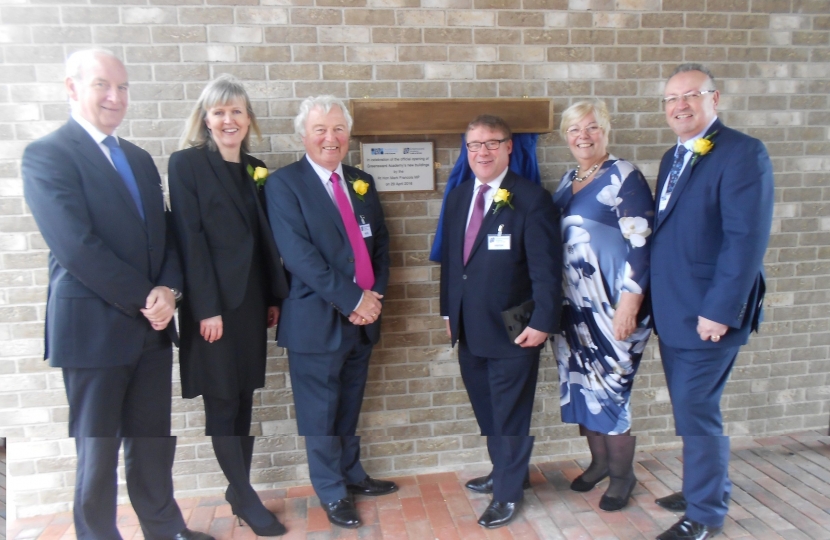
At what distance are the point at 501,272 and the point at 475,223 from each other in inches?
8.6

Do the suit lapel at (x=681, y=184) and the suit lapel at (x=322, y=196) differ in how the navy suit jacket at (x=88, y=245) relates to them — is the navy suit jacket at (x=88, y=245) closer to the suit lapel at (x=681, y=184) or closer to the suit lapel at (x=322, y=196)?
the suit lapel at (x=322, y=196)

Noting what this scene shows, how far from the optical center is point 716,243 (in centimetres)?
156

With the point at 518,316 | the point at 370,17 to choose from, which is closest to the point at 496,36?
the point at 370,17

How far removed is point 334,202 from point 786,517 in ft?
5.83

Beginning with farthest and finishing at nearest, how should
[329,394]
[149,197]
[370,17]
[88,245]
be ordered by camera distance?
[370,17] < [329,394] < [149,197] < [88,245]

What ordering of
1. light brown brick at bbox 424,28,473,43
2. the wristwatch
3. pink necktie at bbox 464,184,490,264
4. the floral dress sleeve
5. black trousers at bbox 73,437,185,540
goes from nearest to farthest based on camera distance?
black trousers at bbox 73,437,185,540 → the wristwatch → the floral dress sleeve → pink necktie at bbox 464,184,490,264 → light brown brick at bbox 424,28,473,43

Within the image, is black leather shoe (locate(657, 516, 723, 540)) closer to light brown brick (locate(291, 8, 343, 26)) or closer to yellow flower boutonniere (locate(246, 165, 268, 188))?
yellow flower boutonniere (locate(246, 165, 268, 188))

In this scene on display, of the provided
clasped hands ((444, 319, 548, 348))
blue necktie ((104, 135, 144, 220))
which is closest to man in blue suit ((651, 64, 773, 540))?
clasped hands ((444, 319, 548, 348))

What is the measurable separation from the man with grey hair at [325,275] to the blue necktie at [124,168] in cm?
51

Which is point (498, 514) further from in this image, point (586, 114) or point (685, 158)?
point (586, 114)

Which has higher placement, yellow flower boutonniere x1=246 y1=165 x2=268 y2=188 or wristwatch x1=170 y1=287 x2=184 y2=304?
yellow flower boutonniere x1=246 y1=165 x2=268 y2=188

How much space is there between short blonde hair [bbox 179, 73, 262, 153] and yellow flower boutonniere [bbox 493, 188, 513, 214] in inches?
37.9

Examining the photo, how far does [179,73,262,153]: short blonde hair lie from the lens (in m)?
1.80

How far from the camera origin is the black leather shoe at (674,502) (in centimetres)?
156
